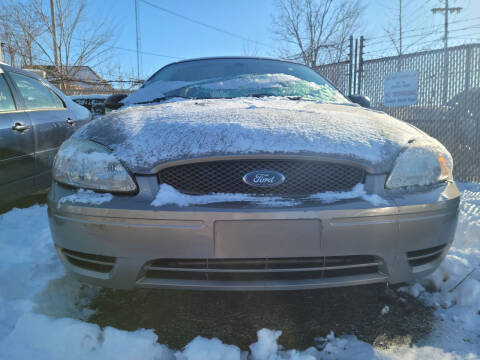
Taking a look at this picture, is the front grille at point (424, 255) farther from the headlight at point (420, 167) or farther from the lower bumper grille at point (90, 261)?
the lower bumper grille at point (90, 261)

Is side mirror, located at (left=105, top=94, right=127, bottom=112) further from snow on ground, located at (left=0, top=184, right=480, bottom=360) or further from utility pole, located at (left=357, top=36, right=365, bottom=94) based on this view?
utility pole, located at (left=357, top=36, right=365, bottom=94)

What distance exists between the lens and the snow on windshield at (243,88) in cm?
239

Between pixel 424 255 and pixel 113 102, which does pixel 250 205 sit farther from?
pixel 113 102

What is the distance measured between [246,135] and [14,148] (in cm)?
244

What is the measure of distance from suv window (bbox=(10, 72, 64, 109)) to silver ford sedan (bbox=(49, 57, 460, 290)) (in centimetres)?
219

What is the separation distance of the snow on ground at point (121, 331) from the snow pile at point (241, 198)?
0.55 metres

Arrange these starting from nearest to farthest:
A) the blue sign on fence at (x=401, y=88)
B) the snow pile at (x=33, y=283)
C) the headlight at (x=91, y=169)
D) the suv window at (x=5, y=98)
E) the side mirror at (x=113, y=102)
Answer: the headlight at (x=91, y=169), the snow pile at (x=33, y=283), the side mirror at (x=113, y=102), the suv window at (x=5, y=98), the blue sign on fence at (x=401, y=88)

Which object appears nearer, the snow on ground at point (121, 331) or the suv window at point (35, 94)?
the snow on ground at point (121, 331)

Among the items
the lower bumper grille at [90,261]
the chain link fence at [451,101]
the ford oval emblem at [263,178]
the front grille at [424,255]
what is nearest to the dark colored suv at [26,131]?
the lower bumper grille at [90,261]

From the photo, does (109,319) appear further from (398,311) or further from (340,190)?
(398,311)

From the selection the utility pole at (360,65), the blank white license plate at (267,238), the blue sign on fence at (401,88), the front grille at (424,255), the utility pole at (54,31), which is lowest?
the front grille at (424,255)

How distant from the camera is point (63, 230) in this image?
4.71 ft

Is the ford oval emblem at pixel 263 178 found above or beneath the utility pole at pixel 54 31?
beneath

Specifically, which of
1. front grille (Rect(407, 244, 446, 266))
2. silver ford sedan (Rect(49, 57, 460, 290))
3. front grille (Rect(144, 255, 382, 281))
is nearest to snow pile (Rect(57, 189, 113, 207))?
silver ford sedan (Rect(49, 57, 460, 290))
